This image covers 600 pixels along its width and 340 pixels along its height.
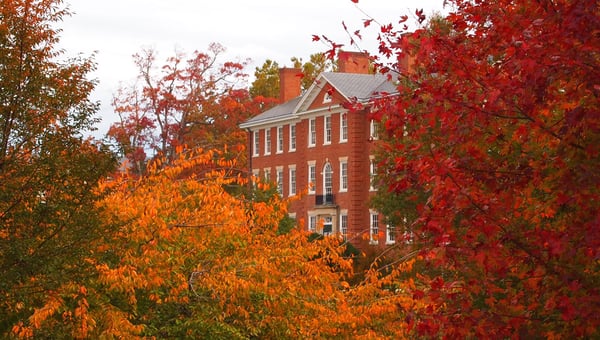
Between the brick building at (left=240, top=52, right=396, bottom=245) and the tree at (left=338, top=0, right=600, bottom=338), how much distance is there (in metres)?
52.1

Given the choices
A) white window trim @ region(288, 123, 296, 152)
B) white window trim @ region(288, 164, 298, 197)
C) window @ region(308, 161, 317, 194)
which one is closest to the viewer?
window @ region(308, 161, 317, 194)

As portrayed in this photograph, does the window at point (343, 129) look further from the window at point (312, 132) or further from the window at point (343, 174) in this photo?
the window at point (312, 132)

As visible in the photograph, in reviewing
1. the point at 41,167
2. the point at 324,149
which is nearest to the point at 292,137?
the point at 324,149

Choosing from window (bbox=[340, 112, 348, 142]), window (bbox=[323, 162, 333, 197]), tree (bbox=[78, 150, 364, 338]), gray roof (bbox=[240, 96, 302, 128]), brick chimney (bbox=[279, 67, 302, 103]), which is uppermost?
brick chimney (bbox=[279, 67, 302, 103])

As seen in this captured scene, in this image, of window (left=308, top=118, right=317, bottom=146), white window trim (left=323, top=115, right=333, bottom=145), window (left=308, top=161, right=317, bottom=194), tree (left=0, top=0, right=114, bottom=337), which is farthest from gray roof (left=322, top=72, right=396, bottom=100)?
tree (left=0, top=0, right=114, bottom=337)

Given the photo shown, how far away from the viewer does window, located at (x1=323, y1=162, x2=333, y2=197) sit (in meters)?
70.9

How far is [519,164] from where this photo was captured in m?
9.46

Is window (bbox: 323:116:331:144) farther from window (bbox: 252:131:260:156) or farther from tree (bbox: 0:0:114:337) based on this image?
tree (bbox: 0:0:114:337)

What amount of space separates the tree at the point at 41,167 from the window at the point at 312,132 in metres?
60.5

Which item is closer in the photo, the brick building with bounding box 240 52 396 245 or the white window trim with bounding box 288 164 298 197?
the brick building with bounding box 240 52 396 245

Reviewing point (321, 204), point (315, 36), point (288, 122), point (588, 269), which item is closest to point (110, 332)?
point (315, 36)

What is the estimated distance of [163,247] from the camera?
16953mm

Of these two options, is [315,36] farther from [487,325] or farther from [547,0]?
[487,325]

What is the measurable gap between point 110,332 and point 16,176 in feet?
10.6
